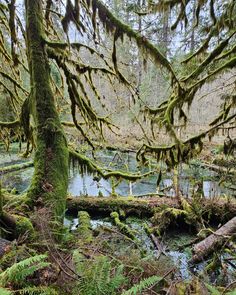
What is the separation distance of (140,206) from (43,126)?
4.52 metres

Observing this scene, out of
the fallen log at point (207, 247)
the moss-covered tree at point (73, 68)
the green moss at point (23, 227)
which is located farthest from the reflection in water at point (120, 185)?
the green moss at point (23, 227)

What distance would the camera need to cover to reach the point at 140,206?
26.6 feet

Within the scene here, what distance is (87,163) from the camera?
522cm

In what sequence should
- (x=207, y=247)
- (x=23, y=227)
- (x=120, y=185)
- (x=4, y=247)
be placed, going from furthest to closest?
(x=120, y=185), (x=207, y=247), (x=23, y=227), (x=4, y=247)

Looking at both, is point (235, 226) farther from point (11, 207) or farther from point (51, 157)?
point (11, 207)

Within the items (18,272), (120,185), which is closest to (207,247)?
(18,272)

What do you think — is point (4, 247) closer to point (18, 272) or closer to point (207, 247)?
point (18, 272)

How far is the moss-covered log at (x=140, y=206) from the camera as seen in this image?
778 cm

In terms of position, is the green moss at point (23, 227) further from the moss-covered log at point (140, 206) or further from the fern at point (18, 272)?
the moss-covered log at point (140, 206)

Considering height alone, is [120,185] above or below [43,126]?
below

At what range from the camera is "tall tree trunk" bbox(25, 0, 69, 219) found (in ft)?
14.1

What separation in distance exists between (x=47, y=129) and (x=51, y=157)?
1.43 feet

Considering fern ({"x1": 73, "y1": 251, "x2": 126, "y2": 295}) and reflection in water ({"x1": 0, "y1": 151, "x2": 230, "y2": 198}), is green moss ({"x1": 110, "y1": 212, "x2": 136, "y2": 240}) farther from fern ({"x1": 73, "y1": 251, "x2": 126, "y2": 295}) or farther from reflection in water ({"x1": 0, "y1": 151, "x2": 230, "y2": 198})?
fern ({"x1": 73, "y1": 251, "x2": 126, "y2": 295})

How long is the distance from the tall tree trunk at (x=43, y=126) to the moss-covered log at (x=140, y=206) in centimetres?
388
